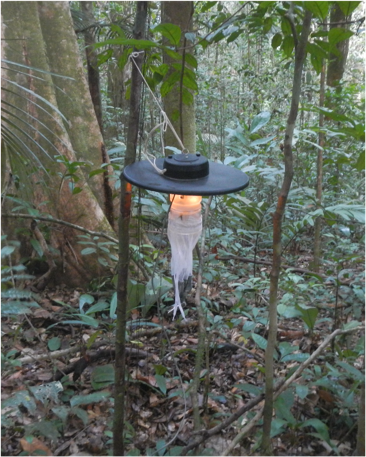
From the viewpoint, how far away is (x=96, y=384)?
1.57 m

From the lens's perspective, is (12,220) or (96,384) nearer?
(96,384)

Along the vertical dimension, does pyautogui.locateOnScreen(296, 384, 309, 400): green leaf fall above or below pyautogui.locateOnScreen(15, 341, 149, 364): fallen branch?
above

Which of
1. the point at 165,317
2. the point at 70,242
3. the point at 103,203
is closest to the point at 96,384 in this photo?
the point at 165,317

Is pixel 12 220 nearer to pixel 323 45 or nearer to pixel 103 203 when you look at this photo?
pixel 103 203

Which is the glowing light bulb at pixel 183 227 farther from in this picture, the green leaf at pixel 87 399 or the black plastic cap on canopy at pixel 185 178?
the green leaf at pixel 87 399

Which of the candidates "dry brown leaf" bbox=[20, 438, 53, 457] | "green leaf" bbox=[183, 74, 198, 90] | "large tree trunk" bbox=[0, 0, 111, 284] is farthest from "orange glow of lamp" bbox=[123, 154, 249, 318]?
"large tree trunk" bbox=[0, 0, 111, 284]

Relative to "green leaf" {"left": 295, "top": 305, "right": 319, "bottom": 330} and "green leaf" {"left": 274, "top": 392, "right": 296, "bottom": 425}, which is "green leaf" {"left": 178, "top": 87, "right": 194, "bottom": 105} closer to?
"green leaf" {"left": 295, "top": 305, "right": 319, "bottom": 330}

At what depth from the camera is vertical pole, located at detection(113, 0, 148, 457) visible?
0.99 metres

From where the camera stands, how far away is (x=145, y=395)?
5.99ft

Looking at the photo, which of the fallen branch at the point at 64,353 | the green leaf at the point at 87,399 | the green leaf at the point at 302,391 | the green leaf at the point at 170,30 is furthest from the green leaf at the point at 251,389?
the green leaf at the point at 170,30

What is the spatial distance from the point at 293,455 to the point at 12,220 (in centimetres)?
204

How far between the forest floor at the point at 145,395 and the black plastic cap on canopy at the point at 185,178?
0.78 m

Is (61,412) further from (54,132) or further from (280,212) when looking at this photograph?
(54,132)

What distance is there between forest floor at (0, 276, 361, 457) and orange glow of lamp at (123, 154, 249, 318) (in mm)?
594
